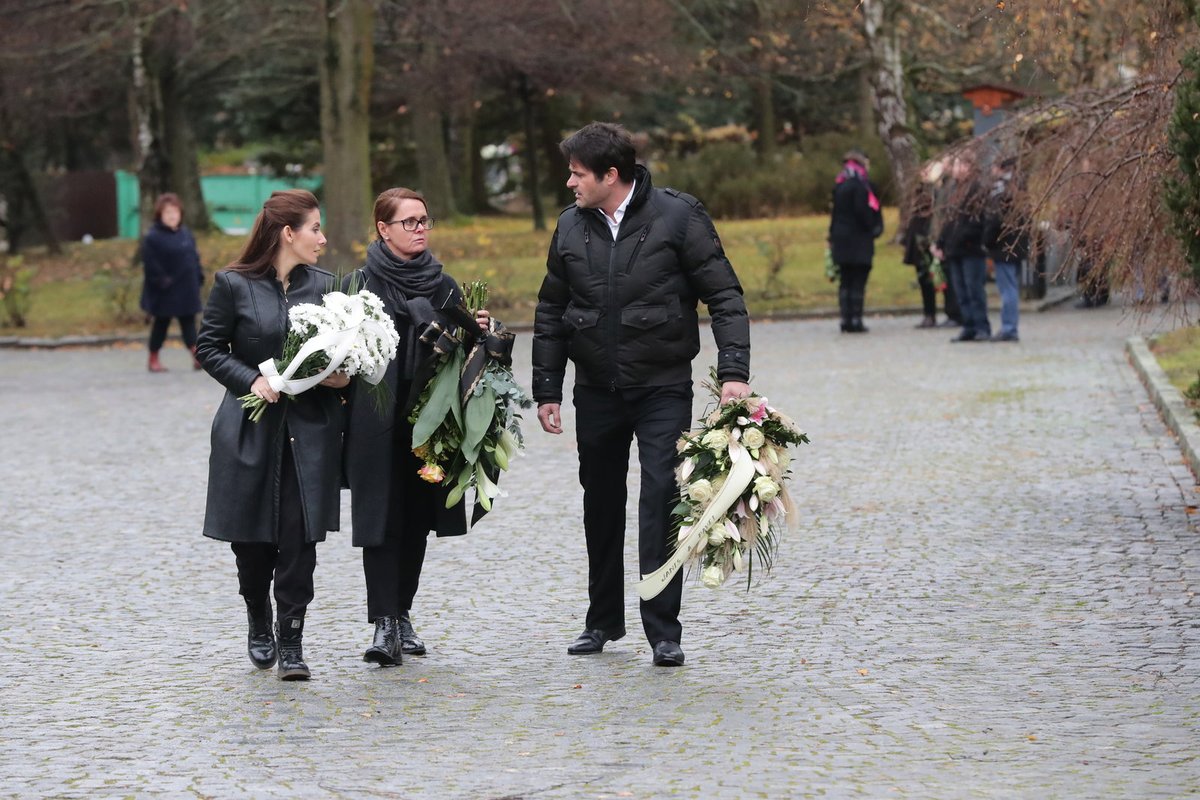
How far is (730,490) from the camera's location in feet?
22.1

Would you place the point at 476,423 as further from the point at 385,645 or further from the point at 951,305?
the point at 951,305

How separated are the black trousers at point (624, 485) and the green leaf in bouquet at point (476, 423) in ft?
1.27

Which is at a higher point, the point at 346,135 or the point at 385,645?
the point at 346,135

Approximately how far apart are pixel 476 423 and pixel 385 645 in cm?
83

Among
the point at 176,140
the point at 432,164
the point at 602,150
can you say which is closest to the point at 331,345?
the point at 602,150

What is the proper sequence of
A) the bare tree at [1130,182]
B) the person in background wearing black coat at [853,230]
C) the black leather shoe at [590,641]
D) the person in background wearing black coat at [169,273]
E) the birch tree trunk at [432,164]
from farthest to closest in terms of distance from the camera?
the birch tree trunk at [432,164] → the person in background wearing black coat at [853,230] → the person in background wearing black coat at [169,273] → the bare tree at [1130,182] → the black leather shoe at [590,641]

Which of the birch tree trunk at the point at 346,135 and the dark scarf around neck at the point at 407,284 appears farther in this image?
the birch tree trunk at the point at 346,135

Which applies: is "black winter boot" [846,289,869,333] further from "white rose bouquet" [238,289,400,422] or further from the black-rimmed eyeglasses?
"white rose bouquet" [238,289,400,422]

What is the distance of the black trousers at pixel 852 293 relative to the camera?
22688mm

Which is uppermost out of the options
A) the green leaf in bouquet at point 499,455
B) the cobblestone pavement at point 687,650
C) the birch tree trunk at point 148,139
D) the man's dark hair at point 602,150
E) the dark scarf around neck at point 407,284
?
the birch tree trunk at point 148,139

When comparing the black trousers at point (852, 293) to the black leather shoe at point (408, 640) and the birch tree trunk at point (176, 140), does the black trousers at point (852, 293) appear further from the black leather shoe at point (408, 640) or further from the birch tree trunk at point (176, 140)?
the birch tree trunk at point (176, 140)

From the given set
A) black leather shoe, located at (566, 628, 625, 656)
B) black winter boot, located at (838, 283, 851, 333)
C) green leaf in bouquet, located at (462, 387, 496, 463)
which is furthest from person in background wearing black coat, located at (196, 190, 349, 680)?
black winter boot, located at (838, 283, 851, 333)

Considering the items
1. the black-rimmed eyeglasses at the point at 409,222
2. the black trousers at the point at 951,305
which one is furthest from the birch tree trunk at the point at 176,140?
the black-rimmed eyeglasses at the point at 409,222

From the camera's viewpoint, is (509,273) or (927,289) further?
(509,273)
